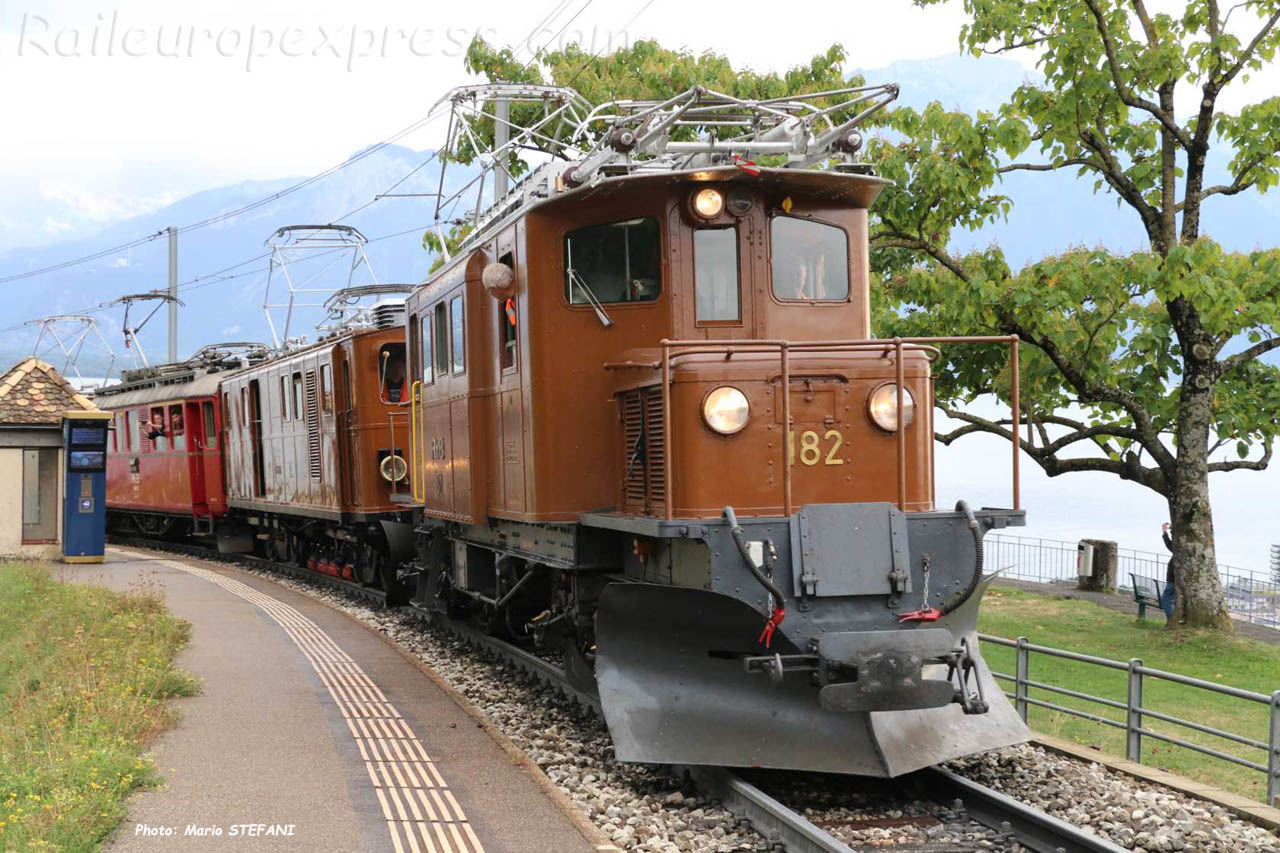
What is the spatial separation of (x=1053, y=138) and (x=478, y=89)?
802cm

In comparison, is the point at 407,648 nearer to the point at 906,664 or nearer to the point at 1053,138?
the point at 906,664

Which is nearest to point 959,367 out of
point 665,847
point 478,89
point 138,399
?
point 478,89

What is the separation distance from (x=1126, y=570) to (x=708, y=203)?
2101 centimetres

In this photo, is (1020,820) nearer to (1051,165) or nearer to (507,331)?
(507,331)

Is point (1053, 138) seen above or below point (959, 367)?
above

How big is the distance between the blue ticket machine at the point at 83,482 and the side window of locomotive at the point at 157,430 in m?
5.34

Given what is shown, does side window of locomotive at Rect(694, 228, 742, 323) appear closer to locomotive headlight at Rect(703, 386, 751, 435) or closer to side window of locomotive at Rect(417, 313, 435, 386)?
locomotive headlight at Rect(703, 386, 751, 435)

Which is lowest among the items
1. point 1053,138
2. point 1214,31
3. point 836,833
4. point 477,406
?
point 836,833

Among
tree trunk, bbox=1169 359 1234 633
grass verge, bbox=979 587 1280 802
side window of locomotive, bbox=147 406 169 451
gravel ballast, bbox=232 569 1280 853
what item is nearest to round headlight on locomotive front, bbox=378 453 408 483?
grass verge, bbox=979 587 1280 802

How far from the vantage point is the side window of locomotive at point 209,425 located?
1037 inches

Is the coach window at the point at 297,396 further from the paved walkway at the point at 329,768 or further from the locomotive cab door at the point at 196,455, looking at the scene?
the paved walkway at the point at 329,768

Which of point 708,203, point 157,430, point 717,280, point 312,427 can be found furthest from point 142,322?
point 708,203

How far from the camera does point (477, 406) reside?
1048 centimetres

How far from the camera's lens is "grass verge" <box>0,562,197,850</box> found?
21.7 feet
